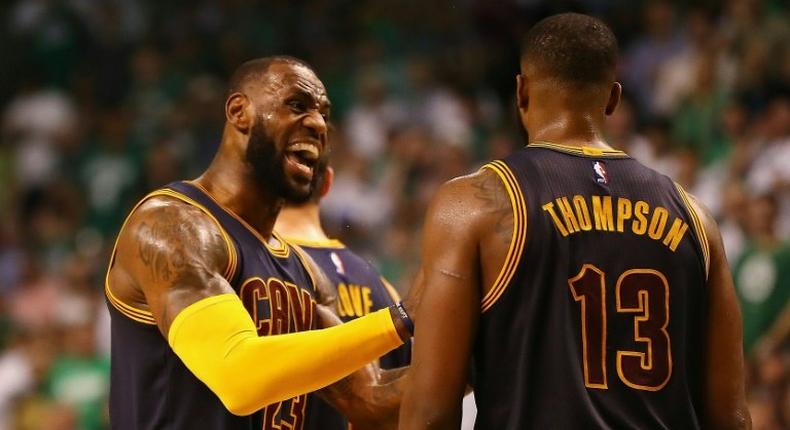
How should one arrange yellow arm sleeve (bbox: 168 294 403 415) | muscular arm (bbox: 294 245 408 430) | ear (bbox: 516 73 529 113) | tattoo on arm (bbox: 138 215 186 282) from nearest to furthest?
ear (bbox: 516 73 529 113) < yellow arm sleeve (bbox: 168 294 403 415) < tattoo on arm (bbox: 138 215 186 282) < muscular arm (bbox: 294 245 408 430)

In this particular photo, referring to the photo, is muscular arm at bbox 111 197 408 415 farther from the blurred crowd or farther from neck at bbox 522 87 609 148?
the blurred crowd

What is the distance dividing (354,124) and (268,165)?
6085 mm

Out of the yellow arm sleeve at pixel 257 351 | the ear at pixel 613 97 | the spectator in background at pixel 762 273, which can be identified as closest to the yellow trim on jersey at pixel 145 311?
the yellow arm sleeve at pixel 257 351

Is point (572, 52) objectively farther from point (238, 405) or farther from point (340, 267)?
point (340, 267)

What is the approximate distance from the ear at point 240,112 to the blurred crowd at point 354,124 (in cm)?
353

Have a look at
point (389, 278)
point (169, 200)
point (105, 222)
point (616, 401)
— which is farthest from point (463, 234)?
point (105, 222)

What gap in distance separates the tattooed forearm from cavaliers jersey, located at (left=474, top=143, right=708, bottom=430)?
0.7 inches

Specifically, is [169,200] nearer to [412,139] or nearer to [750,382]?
[750,382]

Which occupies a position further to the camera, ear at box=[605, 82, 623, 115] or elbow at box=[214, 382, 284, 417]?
elbow at box=[214, 382, 284, 417]

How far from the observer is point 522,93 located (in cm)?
364

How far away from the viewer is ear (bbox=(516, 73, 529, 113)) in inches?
143

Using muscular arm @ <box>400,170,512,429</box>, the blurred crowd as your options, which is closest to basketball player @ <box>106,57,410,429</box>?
muscular arm @ <box>400,170,512,429</box>

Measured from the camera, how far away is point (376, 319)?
12.5 feet

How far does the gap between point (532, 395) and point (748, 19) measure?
613 cm
